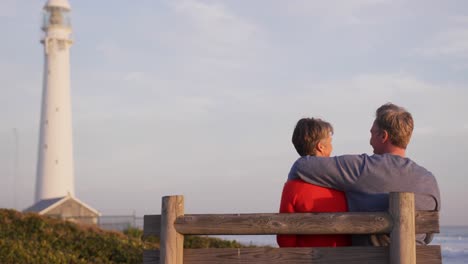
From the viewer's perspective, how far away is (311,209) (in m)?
4.57

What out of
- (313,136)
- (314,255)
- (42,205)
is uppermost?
(42,205)

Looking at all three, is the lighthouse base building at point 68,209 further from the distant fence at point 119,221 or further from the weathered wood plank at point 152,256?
the weathered wood plank at point 152,256

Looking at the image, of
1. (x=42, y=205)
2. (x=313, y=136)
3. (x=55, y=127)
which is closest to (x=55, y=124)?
(x=55, y=127)

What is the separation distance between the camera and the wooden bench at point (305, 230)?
164 inches

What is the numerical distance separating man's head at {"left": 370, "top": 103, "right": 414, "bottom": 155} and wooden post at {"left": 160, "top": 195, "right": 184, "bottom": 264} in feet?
4.09

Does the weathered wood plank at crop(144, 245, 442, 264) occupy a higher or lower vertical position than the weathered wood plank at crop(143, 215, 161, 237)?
lower

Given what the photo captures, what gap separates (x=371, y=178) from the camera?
4.46m

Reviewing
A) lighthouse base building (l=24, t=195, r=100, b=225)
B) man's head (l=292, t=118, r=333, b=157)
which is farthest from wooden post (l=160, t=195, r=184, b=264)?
lighthouse base building (l=24, t=195, r=100, b=225)

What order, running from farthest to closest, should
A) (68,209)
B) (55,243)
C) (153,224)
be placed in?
(68,209)
(55,243)
(153,224)

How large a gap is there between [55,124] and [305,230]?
41.4 meters

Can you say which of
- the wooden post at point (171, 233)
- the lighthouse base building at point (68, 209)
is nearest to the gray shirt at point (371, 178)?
the wooden post at point (171, 233)

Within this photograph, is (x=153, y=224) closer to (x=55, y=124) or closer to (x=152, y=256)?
(x=152, y=256)

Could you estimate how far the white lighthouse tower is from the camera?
44.0 metres

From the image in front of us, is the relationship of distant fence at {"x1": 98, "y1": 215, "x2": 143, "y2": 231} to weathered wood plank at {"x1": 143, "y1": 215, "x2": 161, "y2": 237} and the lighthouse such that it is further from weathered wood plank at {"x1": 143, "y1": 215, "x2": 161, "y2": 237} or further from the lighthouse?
weathered wood plank at {"x1": 143, "y1": 215, "x2": 161, "y2": 237}
